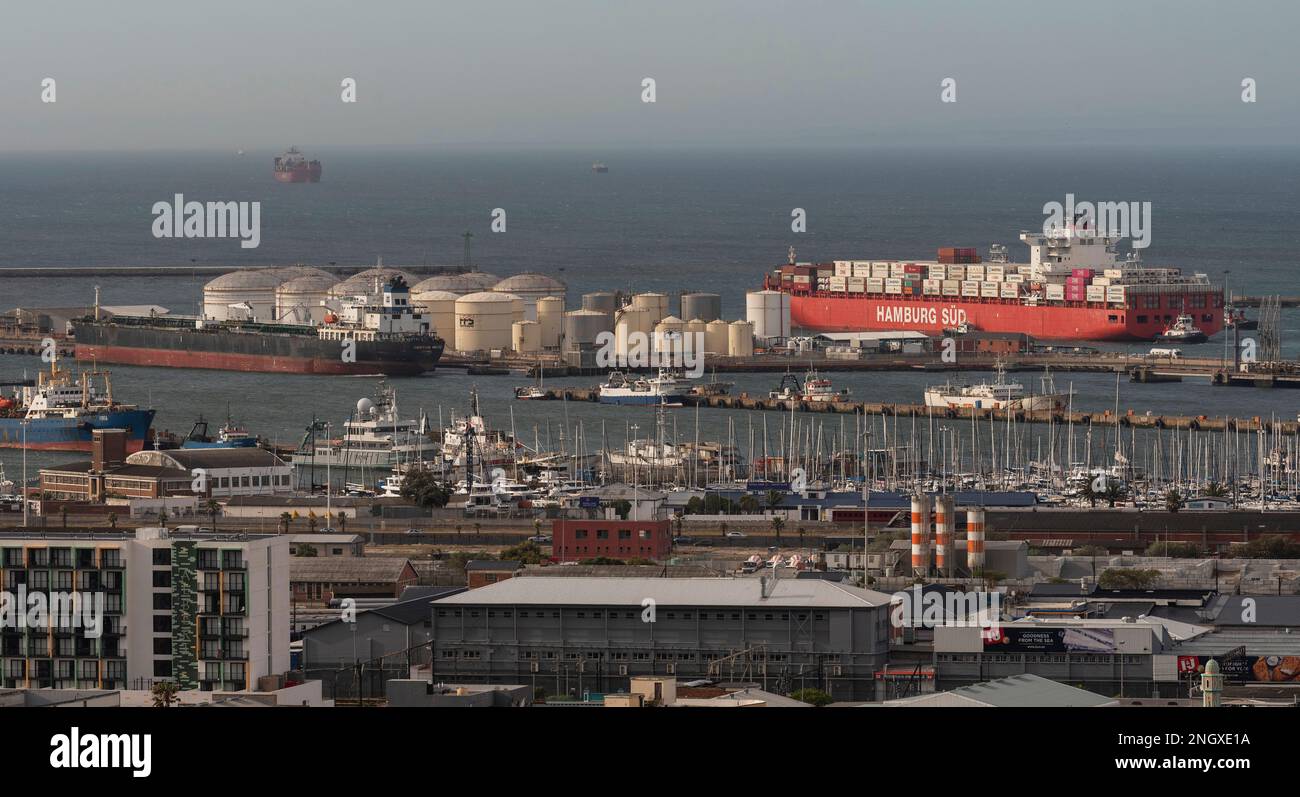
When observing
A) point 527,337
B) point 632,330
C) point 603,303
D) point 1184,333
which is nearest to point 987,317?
point 1184,333

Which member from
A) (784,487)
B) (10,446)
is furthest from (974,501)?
(10,446)

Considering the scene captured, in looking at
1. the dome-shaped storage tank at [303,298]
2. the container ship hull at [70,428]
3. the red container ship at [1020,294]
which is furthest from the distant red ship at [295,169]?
the container ship hull at [70,428]

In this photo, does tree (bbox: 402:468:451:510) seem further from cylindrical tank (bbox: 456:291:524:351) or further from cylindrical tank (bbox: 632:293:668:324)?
cylindrical tank (bbox: 632:293:668:324)

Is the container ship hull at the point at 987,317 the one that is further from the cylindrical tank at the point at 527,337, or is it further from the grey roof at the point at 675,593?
the grey roof at the point at 675,593

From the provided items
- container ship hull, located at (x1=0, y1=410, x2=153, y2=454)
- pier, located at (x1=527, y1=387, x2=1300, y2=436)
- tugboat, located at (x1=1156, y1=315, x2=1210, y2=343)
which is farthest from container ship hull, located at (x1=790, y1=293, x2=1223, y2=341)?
container ship hull, located at (x1=0, y1=410, x2=153, y2=454)

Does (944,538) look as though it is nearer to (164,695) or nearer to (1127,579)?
(1127,579)

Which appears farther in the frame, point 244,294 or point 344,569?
point 244,294

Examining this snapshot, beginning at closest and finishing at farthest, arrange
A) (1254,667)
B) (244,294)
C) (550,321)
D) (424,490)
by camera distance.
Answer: (1254,667) < (424,490) < (550,321) < (244,294)
